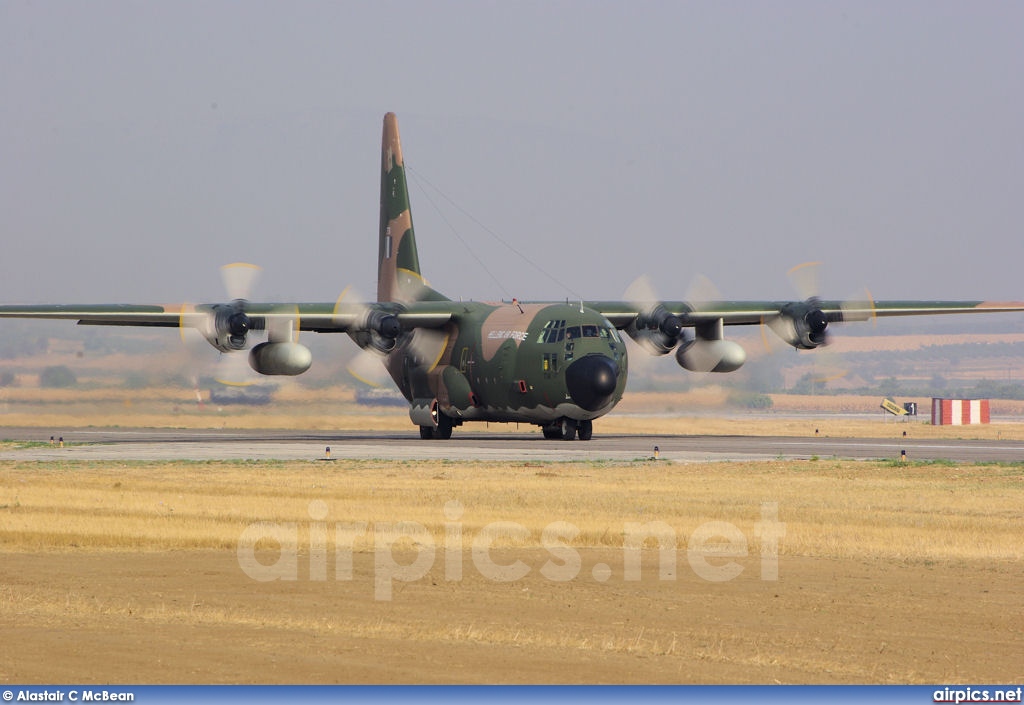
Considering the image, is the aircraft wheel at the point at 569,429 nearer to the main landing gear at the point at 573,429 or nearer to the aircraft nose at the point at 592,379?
the main landing gear at the point at 573,429

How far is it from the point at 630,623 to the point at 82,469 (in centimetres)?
2285

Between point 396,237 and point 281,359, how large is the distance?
13284 mm

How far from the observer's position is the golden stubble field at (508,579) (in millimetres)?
12570

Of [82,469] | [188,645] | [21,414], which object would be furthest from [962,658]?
[21,414]

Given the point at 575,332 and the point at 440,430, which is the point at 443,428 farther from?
the point at 575,332

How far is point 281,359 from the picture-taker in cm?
4491

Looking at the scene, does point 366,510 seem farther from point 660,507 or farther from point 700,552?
point 700,552

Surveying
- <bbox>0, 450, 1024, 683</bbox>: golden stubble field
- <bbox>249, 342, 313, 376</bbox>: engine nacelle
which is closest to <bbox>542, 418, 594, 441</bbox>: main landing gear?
<bbox>249, 342, 313, 376</bbox>: engine nacelle

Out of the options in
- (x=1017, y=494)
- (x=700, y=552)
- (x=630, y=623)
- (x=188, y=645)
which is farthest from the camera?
(x=1017, y=494)

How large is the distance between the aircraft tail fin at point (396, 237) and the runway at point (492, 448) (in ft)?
19.3

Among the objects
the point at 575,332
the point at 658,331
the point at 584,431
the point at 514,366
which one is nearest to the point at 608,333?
the point at 575,332

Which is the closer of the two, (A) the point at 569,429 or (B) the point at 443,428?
(A) the point at 569,429

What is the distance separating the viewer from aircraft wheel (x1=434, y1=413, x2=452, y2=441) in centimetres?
5028

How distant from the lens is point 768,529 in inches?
907
